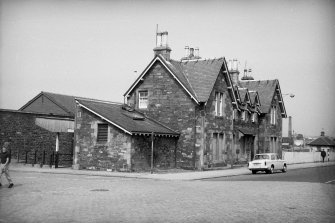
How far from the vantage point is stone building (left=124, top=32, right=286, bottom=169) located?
3192cm

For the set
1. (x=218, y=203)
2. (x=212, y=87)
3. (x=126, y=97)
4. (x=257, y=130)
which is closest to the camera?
(x=218, y=203)

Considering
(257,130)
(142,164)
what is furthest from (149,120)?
(257,130)

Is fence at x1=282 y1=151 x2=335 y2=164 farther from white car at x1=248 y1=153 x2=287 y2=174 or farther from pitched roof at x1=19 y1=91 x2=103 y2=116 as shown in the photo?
pitched roof at x1=19 y1=91 x2=103 y2=116

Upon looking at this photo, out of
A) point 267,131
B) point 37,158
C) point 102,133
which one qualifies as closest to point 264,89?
point 267,131

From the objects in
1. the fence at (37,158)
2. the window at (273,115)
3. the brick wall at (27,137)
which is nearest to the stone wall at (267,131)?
the window at (273,115)

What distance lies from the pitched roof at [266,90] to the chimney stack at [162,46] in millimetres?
15226

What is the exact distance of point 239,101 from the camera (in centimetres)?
3922

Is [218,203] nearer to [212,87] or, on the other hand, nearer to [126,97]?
[212,87]

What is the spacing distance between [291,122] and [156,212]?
87165 mm

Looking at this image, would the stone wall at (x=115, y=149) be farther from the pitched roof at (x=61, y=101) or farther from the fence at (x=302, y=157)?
the fence at (x=302, y=157)

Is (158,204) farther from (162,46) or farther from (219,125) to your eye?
(162,46)

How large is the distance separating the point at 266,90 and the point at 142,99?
62.7 feet

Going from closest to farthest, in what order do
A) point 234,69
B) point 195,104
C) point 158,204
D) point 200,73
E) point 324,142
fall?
point 158,204 → point 195,104 → point 200,73 → point 234,69 → point 324,142

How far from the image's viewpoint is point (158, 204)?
43.4ft
